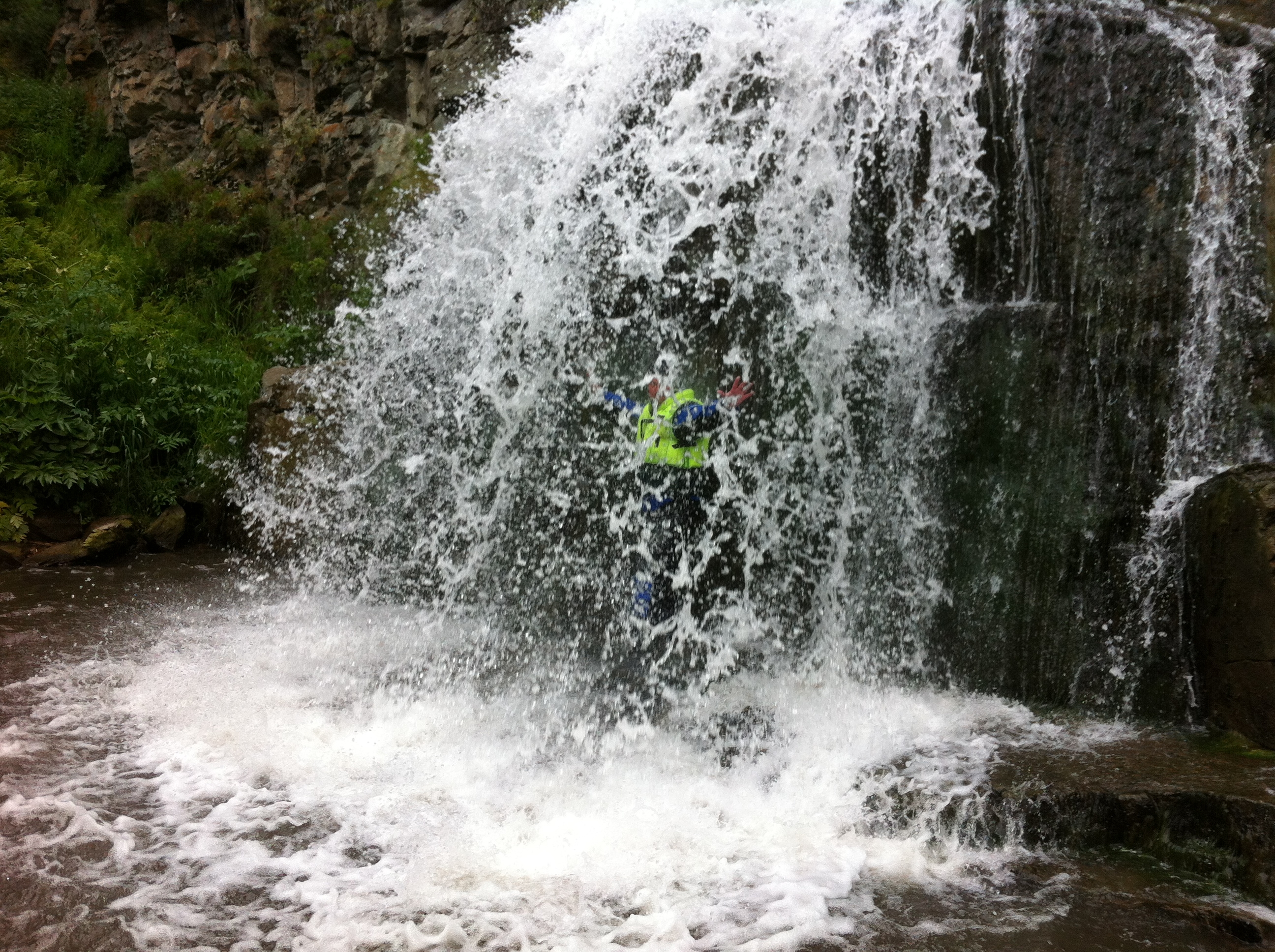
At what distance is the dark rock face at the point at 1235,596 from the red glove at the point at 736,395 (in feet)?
8.14

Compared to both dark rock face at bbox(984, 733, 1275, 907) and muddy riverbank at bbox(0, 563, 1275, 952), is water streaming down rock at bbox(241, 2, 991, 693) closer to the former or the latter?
muddy riverbank at bbox(0, 563, 1275, 952)

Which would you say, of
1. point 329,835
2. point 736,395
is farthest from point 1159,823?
point 329,835

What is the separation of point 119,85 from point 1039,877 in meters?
14.7

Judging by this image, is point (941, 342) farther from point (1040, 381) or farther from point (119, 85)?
point (119, 85)

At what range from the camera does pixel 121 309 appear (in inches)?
389

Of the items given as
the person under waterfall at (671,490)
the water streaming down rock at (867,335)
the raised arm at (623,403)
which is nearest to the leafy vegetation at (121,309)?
the water streaming down rock at (867,335)

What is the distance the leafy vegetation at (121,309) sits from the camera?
7.82 m

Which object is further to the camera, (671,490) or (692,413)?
(671,490)

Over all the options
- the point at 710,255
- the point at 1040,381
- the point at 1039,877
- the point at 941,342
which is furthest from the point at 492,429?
the point at 1039,877

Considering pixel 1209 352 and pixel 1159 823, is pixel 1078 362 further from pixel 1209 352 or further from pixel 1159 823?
pixel 1159 823

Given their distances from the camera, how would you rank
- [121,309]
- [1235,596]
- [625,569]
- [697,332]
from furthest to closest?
[121,309], [697,332], [625,569], [1235,596]

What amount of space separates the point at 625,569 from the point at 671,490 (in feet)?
2.27

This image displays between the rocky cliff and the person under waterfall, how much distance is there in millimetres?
5040

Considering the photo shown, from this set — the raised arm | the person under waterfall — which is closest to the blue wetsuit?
the person under waterfall
